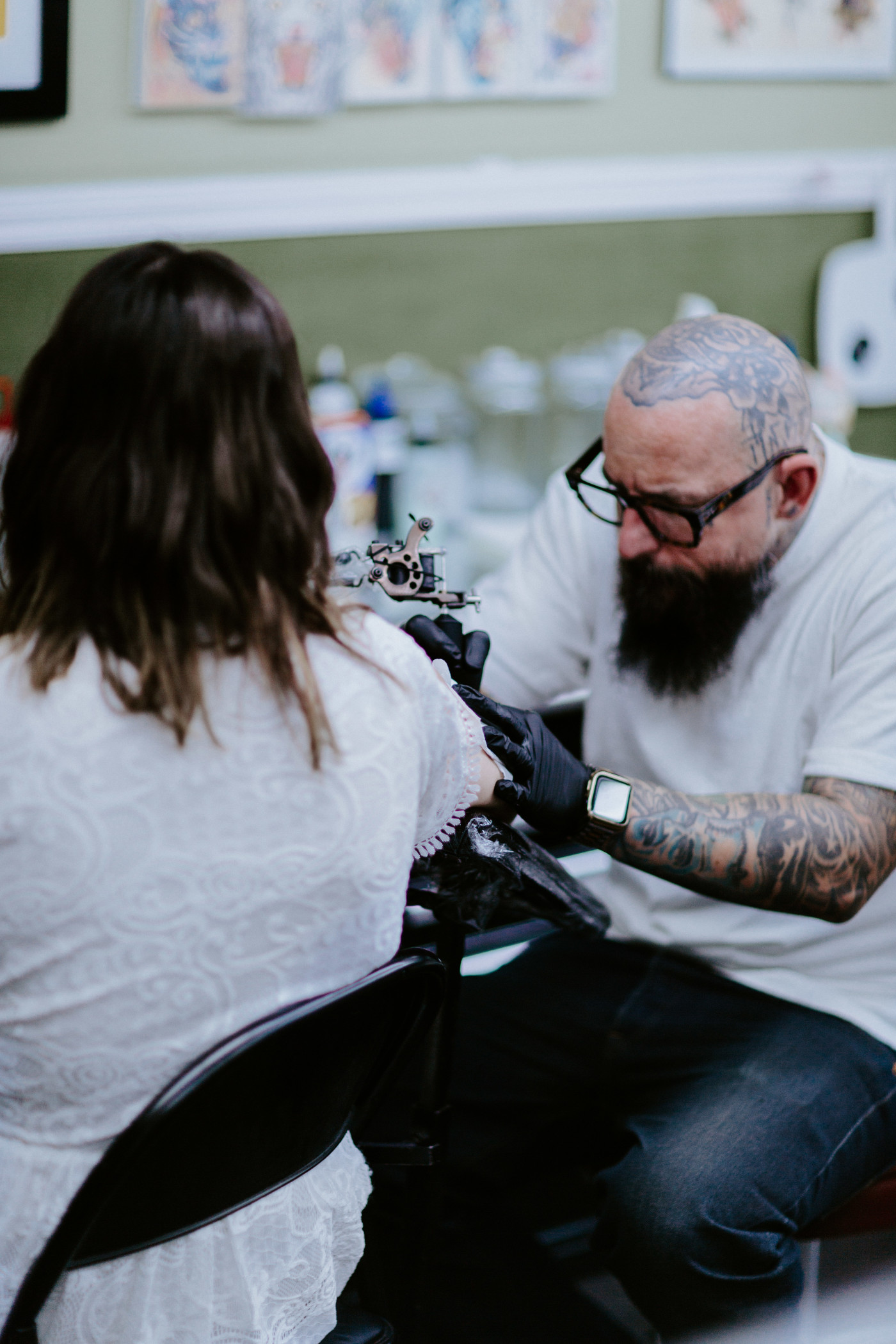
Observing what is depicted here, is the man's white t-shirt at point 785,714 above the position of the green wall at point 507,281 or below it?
below

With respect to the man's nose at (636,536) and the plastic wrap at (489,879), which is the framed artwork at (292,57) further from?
the plastic wrap at (489,879)

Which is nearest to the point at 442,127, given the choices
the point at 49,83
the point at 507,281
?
the point at 507,281

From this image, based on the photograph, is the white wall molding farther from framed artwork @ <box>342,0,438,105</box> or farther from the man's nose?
the man's nose

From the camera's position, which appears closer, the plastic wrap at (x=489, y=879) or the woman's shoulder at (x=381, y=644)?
the woman's shoulder at (x=381, y=644)

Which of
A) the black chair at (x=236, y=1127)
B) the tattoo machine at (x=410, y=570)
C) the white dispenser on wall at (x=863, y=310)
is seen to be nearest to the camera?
the black chair at (x=236, y=1127)

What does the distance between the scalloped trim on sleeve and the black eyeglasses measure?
15.6 inches

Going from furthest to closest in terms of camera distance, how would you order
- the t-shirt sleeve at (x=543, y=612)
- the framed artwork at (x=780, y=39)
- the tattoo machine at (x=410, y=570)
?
the framed artwork at (x=780, y=39), the t-shirt sleeve at (x=543, y=612), the tattoo machine at (x=410, y=570)

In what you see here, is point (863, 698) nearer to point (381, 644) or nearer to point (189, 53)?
point (381, 644)

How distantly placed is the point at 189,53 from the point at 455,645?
112 centimetres

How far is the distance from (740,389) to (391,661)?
0.60 metres

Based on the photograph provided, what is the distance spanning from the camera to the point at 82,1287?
0.75 metres

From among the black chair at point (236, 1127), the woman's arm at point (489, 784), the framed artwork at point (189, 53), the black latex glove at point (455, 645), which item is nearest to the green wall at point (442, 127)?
the framed artwork at point (189, 53)

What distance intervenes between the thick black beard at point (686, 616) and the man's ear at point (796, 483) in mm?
61

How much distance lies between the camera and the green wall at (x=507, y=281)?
5.89ft
